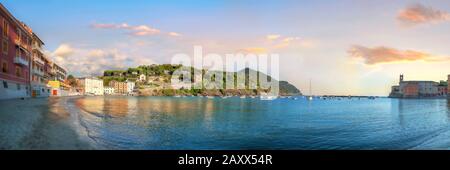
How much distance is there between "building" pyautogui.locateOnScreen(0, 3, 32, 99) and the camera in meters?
48.2

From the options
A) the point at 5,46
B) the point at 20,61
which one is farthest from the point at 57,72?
the point at 5,46

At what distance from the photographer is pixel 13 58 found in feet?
179

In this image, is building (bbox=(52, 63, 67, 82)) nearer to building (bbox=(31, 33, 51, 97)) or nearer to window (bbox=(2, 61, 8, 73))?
building (bbox=(31, 33, 51, 97))

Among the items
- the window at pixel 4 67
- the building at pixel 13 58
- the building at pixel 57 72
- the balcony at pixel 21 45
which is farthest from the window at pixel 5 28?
the building at pixel 57 72

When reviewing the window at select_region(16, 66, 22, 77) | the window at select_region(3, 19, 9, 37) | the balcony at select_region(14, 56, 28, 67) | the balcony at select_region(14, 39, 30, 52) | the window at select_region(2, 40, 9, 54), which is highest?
the window at select_region(3, 19, 9, 37)

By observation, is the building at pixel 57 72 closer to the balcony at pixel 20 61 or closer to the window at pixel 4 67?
the balcony at pixel 20 61

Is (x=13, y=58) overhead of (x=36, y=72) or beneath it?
overhead

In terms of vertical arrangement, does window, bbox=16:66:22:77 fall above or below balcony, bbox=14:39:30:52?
below

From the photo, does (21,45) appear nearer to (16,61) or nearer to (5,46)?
(16,61)

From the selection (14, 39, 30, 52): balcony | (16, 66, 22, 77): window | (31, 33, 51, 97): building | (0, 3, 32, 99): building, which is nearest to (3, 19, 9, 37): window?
(0, 3, 32, 99): building

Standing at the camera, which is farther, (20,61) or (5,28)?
(20,61)

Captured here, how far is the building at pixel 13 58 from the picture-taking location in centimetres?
4822
